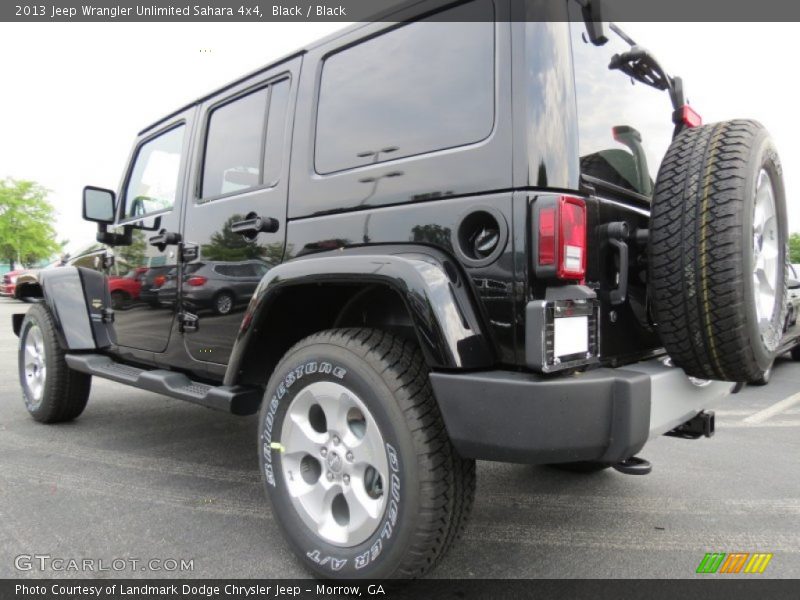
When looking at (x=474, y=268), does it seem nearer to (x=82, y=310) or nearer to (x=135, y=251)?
(x=135, y=251)

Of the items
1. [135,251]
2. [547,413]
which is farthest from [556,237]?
[135,251]

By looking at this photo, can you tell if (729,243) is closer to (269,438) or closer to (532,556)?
(532,556)

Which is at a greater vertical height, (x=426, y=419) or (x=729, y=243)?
(x=729, y=243)

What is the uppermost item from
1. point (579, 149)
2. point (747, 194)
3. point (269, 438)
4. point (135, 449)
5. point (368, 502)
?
point (579, 149)

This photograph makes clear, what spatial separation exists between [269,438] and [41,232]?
46.9m

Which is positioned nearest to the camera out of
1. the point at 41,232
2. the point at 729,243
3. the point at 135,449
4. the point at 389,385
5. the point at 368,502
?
the point at 729,243

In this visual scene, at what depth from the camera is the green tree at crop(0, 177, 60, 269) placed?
129ft

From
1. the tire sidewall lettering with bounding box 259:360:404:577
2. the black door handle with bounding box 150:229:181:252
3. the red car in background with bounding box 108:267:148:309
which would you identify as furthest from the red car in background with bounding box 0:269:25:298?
the tire sidewall lettering with bounding box 259:360:404:577

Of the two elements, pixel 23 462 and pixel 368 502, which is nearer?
pixel 368 502

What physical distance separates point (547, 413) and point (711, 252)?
704 mm

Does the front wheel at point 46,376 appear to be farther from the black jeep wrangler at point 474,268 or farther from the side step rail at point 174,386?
the black jeep wrangler at point 474,268

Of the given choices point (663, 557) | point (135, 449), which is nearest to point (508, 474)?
point (663, 557)

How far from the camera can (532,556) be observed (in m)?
2.28

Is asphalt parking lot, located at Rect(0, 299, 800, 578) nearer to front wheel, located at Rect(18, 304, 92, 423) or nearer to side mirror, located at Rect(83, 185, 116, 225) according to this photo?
front wheel, located at Rect(18, 304, 92, 423)
